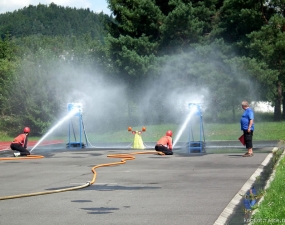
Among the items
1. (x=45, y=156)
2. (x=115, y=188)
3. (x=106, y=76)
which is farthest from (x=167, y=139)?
(x=106, y=76)

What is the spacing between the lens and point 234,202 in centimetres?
906

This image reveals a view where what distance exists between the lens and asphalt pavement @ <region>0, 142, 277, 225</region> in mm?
8023

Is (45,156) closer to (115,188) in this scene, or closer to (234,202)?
(115,188)

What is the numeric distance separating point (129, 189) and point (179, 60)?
2597cm

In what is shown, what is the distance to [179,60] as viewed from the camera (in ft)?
119

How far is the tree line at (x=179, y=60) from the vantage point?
112 ft

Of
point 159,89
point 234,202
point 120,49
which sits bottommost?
point 234,202

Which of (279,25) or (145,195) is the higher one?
(279,25)

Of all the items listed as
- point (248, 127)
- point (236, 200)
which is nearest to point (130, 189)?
point (236, 200)

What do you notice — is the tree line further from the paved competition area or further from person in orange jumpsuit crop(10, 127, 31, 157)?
the paved competition area

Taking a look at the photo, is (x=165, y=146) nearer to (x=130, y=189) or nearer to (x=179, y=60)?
(x=130, y=189)

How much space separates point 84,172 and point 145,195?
443cm

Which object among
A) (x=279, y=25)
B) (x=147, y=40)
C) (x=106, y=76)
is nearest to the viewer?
(x=279, y=25)

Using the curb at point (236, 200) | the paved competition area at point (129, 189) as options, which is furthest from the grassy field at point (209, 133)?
the paved competition area at point (129, 189)
